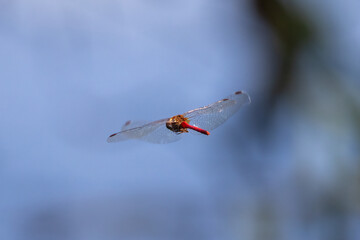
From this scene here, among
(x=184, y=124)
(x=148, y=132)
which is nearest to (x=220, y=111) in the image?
(x=184, y=124)

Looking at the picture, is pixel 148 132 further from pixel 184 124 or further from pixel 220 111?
pixel 220 111
